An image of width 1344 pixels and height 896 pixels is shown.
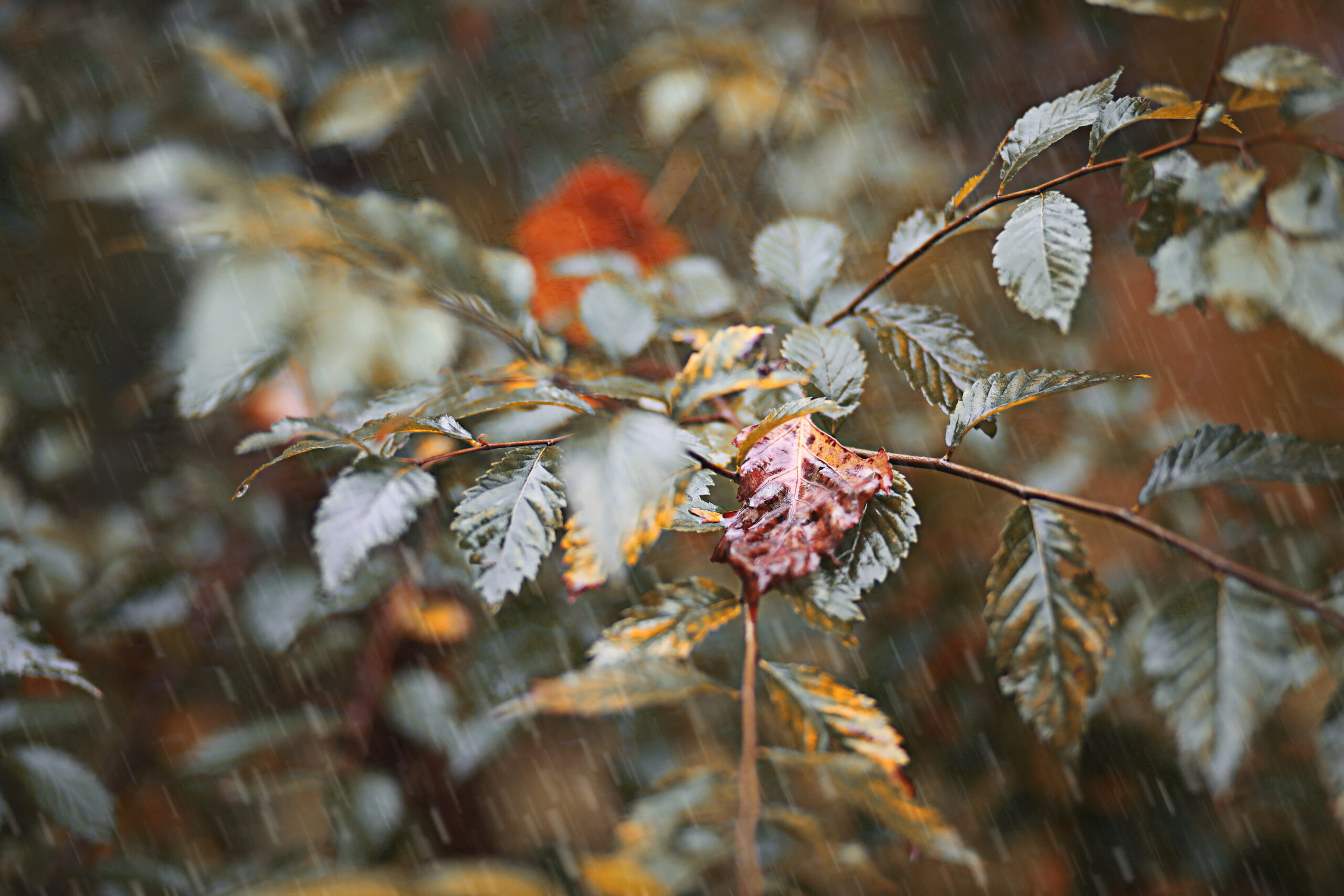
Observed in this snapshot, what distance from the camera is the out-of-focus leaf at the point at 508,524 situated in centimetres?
39

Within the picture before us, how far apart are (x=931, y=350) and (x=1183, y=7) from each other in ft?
0.82

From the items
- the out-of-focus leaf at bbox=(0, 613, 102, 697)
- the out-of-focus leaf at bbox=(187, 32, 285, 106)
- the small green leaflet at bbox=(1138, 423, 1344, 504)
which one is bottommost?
the small green leaflet at bbox=(1138, 423, 1344, 504)

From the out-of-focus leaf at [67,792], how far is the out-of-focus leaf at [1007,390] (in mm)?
877

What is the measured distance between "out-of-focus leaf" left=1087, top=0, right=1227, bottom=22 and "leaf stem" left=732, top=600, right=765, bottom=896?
423 millimetres

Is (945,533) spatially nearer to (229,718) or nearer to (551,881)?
(551,881)

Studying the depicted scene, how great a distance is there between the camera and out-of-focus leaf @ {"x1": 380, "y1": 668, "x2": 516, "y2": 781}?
91 cm

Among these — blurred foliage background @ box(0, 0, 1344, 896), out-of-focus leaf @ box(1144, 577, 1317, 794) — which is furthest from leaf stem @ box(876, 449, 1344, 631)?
blurred foliage background @ box(0, 0, 1344, 896)

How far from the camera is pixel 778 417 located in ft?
1.27

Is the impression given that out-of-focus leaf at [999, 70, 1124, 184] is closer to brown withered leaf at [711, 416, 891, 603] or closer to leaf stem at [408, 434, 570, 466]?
brown withered leaf at [711, 416, 891, 603]

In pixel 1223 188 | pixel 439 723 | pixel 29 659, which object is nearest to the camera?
pixel 1223 188

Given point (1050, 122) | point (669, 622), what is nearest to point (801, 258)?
point (1050, 122)

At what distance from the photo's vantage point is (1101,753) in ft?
3.13

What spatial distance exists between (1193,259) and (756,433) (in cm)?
29

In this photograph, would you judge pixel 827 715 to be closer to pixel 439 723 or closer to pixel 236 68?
pixel 439 723
